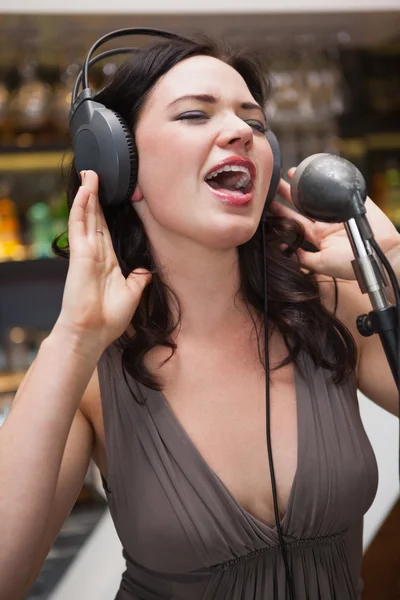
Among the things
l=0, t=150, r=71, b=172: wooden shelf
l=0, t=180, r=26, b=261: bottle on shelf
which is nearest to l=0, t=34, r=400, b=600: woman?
l=0, t=180, r=26, b=261: bottle on shelf

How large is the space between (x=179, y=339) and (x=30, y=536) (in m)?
0.44

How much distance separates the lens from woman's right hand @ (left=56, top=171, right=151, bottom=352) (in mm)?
1108

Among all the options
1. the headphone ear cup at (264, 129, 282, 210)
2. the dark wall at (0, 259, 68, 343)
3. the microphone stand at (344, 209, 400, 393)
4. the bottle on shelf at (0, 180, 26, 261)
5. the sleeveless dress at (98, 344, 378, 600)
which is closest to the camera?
the microphone stand at (344, 209, 400, 393)

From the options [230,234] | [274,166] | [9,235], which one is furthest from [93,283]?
[9,235]

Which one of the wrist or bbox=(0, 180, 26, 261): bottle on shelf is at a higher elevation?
bbox=(0, 180, 26, 261): bottle on shelf

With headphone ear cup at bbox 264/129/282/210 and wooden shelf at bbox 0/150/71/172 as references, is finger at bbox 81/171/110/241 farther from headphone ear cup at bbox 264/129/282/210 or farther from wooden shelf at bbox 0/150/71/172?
wooden shelf at bbox 0/150/71/172

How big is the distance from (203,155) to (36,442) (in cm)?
51

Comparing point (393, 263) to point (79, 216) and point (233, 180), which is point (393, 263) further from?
point (79, 216)

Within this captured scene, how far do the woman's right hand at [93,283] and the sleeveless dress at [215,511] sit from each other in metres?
0.17

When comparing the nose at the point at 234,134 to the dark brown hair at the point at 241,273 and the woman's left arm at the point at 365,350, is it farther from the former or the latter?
the woman's left arm at the point at 365,350

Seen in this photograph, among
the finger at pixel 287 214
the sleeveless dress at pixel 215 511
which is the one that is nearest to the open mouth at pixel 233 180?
the finger at pixel 287 214

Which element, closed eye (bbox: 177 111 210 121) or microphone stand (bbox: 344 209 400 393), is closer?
microphone stand (bbox: 344 209 400 393)

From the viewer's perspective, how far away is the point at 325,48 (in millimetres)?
3154

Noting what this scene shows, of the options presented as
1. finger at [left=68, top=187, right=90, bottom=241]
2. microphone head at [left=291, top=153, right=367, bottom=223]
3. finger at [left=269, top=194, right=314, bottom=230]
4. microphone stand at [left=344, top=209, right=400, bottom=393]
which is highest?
finger at [left=269, top=194, right=314, bottom=230]
